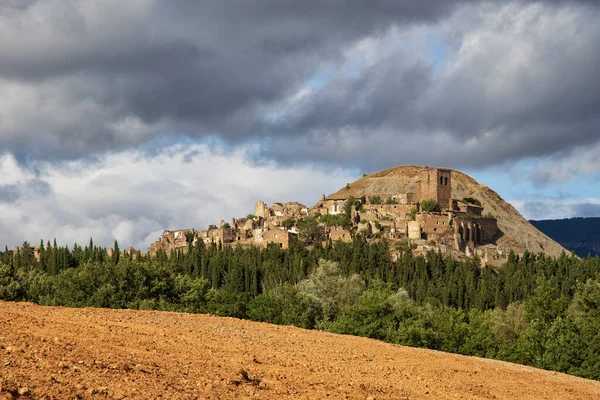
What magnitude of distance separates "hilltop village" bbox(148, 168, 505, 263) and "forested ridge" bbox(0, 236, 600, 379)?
22.5 ft

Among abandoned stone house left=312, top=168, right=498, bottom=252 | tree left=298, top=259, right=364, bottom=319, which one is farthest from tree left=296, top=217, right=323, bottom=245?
tree left=298, top=259, right=364, bottom=319

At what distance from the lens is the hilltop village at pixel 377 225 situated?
125m

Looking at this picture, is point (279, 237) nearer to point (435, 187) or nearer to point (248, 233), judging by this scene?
point (248, 233)

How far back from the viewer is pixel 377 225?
12838 centimetres

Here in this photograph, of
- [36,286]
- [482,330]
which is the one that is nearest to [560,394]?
[482,330]

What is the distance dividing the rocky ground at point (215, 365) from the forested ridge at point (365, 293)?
13.4 meters

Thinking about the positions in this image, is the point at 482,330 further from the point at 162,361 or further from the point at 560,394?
the point at 162,361

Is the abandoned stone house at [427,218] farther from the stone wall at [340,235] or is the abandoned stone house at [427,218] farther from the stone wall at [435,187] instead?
the stone wall at [340,235]

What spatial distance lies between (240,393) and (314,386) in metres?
2.77

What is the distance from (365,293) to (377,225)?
3072 inches

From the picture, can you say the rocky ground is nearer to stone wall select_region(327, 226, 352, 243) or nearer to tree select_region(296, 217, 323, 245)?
stone wall select_region(327, 226, 352, 243)

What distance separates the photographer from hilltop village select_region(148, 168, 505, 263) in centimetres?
12494

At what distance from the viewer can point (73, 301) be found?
152 feet

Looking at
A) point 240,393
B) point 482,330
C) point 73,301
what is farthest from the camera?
point 482,330
